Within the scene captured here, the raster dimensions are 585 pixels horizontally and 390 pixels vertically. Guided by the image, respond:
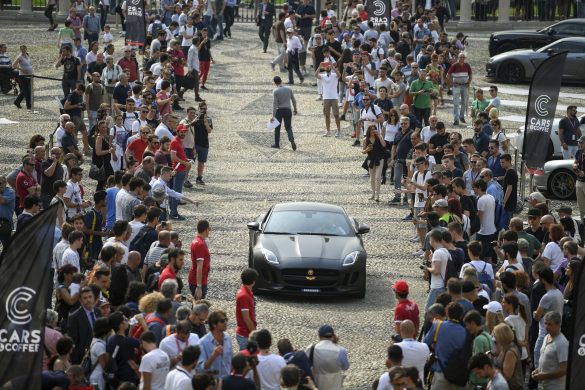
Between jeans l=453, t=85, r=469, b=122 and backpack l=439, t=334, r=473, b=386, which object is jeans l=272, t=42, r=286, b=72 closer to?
jeans l=453, t=85, r=469, b=122

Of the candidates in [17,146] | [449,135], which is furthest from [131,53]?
[449,135]

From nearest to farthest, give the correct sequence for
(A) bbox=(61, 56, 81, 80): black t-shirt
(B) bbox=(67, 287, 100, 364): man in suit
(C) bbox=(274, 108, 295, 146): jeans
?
(B) bbox=(67, 287, 100, 364): man in suit → (C) bbox=(274, 108, 295, 146): jeans → (A) bbox=(61, 56, 81, 80): black t-shirt

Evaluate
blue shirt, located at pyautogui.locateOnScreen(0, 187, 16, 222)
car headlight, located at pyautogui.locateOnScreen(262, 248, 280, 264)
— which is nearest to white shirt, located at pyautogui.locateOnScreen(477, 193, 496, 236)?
car headlight, located at pyautogui.locateOnScreen(262, 248, 280, 264)

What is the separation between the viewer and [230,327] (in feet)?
56.3

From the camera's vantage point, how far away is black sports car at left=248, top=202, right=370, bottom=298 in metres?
18.7

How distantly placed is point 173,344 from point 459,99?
70.7ft

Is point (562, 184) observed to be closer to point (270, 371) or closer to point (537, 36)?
point (270, 371)

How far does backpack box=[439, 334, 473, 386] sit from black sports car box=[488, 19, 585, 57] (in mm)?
29232

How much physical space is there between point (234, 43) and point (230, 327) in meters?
30.2

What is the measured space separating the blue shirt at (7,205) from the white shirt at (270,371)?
7.95 meters

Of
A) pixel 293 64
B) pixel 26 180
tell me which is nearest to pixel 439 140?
pixel 26 180

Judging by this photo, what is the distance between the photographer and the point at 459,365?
13.3 m

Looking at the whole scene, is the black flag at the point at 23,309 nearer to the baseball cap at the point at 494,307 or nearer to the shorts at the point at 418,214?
the baseball cap at the point at 494,307

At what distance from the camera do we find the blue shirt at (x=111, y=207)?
63.4ft
